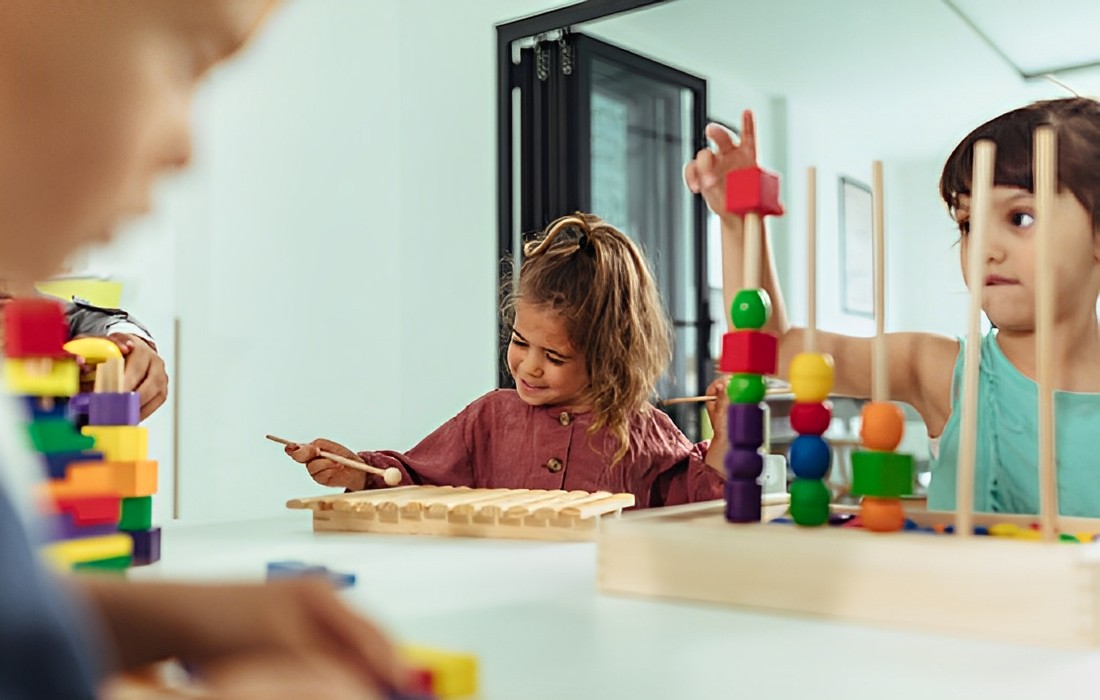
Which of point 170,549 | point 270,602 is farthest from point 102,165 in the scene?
point 170,549

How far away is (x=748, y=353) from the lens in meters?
0.79

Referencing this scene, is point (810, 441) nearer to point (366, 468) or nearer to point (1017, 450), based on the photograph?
point (1017, 450)

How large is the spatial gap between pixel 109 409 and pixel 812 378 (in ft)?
1.84

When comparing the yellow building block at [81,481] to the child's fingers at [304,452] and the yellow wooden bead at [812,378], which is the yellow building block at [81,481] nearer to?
the yellow wooden bead at [812,378]

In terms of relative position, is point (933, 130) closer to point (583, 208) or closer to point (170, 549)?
point (583, 208)

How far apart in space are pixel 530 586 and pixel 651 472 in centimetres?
82

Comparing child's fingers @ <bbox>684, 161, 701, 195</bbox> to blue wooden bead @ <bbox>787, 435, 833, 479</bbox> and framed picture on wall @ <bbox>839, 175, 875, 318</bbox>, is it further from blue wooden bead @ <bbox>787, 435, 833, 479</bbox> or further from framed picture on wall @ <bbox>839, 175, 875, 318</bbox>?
framed picture on wall @ <bbox>839, 175, 875, 318</bbox>

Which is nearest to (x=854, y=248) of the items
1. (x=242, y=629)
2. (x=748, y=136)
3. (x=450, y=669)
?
(x=748, y=136)

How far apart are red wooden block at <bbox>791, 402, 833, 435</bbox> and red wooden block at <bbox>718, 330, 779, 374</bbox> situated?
0.15 feet

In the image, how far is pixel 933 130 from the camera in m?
5.23

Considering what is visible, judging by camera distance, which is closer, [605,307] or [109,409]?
[109,409]

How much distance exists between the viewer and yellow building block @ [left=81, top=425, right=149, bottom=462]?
813mm

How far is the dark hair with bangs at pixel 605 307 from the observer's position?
1.61 meters

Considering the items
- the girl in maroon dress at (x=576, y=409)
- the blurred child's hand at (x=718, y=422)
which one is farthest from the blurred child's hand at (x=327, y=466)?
the blurred child's hand at (x=718, y=422)
